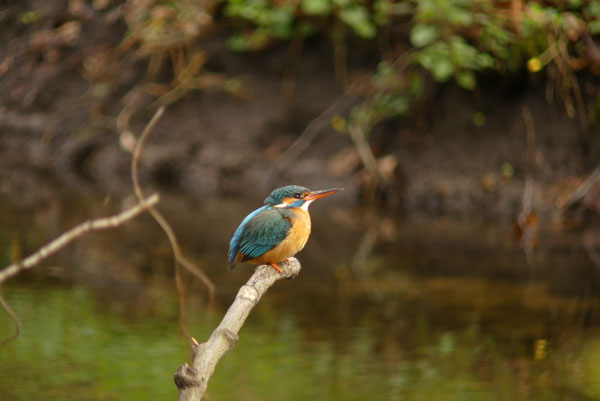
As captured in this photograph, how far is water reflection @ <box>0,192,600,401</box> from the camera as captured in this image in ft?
12.9

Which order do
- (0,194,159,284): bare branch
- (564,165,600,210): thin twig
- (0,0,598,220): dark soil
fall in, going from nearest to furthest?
(0,194,159,284): bare branch
(564,165,600,210): thin twig
(0,0,598,220): dark soil

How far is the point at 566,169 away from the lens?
7820 mm

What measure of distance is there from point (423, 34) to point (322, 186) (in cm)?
190

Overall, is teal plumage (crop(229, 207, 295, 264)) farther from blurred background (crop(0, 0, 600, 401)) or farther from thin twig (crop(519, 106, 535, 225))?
thin twig (crop(519, 106, 535, 225))

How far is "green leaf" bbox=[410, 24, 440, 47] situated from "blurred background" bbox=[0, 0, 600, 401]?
0.03 meters

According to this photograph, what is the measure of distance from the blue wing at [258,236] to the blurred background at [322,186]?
1.72m

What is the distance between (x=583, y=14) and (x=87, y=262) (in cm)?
459

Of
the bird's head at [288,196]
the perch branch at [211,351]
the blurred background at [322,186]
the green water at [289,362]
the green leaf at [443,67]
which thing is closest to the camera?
the perch branch at [211,351]

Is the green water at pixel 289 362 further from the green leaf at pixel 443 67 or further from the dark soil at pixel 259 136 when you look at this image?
the dark soil at pixel 259 136

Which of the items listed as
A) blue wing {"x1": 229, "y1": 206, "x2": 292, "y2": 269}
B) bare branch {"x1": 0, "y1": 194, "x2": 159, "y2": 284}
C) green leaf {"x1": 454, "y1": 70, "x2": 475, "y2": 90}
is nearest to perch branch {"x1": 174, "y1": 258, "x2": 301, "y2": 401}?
blue wing {"x1": 229, "y1": 206, "x2": 292, "y2": 269}

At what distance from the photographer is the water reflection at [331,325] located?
392 centimetres

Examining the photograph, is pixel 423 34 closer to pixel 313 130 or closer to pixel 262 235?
pixel 313 130

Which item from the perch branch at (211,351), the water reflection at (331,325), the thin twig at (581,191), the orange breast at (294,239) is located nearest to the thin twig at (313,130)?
the water reflection at (331,325)

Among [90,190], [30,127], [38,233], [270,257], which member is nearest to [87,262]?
[38,233]
